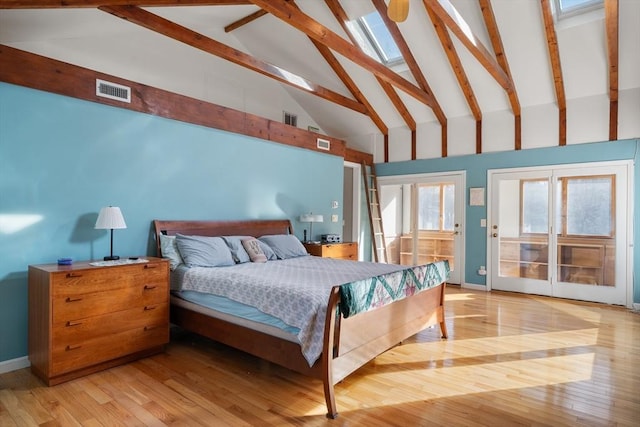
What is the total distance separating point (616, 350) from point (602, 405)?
4.41 feet

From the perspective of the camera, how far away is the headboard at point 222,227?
3788 mm

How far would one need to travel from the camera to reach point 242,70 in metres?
6.16

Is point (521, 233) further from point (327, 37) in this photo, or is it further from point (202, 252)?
point (202, 252)

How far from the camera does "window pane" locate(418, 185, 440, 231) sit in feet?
22.4

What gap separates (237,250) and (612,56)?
5.06m

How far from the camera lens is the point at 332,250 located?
542 cm

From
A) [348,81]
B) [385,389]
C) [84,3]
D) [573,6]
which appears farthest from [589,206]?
[84,3]

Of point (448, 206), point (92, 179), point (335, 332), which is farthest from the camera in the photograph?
point (448, 206)

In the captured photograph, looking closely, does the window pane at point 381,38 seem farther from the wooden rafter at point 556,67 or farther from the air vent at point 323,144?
the wooden rafter at point 556,67

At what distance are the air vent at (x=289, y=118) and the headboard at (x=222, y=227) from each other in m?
2.58

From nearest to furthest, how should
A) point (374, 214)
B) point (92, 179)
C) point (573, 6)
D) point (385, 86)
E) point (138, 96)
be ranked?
point (92, 179)
point (138, 96)
point (573, 6)
point (385, 86)
point (374, 214)

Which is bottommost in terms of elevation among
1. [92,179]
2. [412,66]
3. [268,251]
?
[268,251]

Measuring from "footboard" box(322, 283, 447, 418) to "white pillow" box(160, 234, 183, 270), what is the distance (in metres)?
1.98

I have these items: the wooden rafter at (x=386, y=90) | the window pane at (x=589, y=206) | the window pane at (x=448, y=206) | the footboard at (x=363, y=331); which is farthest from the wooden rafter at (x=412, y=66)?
the footboard at (x=363, y=331)
